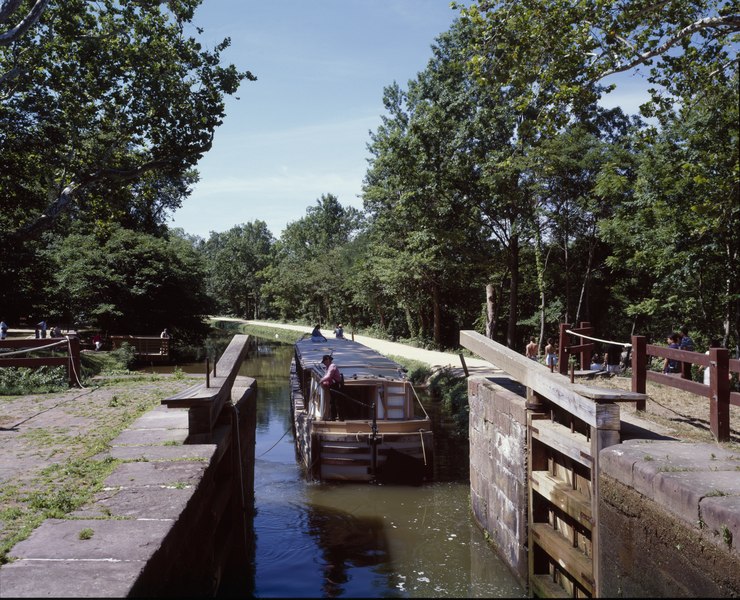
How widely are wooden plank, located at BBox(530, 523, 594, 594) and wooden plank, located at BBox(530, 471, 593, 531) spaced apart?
0.33 m

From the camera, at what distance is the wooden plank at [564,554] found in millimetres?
6344

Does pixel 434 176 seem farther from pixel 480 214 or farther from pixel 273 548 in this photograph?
pixel 273 548

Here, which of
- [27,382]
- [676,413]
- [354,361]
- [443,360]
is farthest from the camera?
[443,360]

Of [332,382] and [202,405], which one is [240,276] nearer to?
[332,382]

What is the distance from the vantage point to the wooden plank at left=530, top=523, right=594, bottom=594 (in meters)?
6.34

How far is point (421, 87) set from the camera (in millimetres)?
27281

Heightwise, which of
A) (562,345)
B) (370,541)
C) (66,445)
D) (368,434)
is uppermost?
(562,345)

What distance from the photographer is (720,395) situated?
662 cm

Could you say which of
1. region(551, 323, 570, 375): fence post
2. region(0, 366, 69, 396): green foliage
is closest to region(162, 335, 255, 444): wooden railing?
region(551, 323, 570, 375): fence post

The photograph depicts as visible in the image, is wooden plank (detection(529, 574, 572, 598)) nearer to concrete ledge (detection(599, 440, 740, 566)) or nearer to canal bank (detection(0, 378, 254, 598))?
concrete ledge (detection(599, 440, 740, 566))

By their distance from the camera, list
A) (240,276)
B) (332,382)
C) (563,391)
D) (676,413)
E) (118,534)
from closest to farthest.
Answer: (118,534) < (563,391) < (676,413) < (332,382) < (240,276)

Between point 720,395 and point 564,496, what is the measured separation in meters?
1.94

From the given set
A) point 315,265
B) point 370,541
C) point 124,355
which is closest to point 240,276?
point 315,265

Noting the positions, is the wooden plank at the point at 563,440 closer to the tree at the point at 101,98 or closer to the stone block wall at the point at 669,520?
the stone block wall at the point at 669,520
